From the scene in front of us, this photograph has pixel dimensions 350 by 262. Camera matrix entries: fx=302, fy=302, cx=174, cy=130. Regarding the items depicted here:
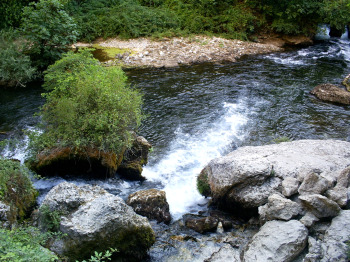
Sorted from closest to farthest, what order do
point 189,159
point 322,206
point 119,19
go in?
1. point 322,206
2. point 189,159
3. point 119,19

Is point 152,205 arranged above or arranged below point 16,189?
below

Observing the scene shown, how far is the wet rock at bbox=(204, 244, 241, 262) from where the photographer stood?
608cm

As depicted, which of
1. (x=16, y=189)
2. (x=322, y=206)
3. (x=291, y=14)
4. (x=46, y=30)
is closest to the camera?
(x=322, y=206)

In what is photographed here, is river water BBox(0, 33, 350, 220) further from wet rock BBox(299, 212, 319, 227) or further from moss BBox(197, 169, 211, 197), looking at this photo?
wet rock BBox(299, 212, 319, 227)

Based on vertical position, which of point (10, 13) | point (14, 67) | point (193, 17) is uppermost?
point (10, 13)

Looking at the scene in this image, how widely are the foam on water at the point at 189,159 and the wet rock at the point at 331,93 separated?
4.20m

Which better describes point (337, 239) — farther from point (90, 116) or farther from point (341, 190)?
point (90, 116)

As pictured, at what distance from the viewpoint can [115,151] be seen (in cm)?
834

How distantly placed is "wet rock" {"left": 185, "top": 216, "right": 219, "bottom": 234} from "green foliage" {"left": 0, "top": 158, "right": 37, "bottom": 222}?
3688 mm

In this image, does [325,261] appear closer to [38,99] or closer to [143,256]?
[143,256]

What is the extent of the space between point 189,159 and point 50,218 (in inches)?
195

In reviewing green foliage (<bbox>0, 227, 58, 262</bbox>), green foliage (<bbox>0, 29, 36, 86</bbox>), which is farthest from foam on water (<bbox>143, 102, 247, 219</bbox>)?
green foliage (<bbox>0, 29, 36, 86</bbox>)

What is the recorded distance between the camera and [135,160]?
911 cm

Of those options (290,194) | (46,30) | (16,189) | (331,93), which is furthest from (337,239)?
(46,30)
